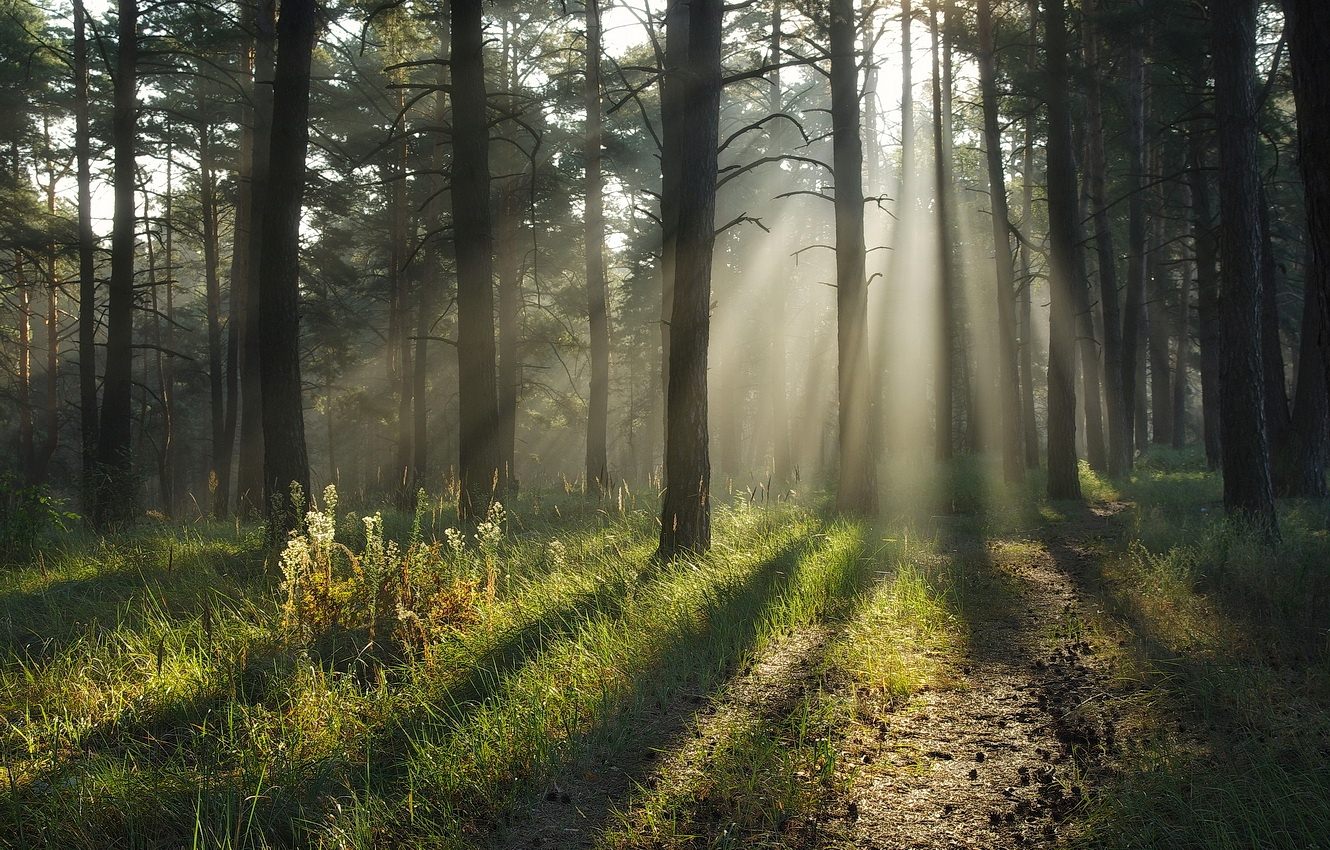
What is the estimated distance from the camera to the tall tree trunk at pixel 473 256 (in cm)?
948

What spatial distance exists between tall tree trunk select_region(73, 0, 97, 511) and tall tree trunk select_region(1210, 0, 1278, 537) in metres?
14.5

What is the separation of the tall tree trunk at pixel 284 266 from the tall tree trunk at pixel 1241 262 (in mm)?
9872

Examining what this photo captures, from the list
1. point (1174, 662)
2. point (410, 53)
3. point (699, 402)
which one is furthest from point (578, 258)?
point (1174, 662)

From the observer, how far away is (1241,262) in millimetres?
8844

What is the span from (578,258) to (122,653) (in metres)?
22.7

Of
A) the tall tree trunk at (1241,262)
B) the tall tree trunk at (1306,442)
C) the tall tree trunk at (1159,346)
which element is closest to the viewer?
the tall tree trunk at (1241,262)

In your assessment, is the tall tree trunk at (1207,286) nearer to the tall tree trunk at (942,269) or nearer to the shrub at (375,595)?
the tall tree trunk at (942,269)

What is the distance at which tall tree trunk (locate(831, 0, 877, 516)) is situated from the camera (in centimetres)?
1096

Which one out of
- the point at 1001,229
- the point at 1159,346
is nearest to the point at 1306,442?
the point at 1001,229

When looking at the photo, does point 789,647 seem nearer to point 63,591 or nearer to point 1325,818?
point 1325,818

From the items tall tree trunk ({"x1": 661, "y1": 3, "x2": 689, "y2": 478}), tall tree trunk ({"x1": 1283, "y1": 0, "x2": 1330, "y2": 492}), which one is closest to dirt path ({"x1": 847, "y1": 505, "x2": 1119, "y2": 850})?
tall tree trunk ({"x1": 1283, "y1": 0, "x2": 1330, "y2": 492})

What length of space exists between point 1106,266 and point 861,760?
17.7m

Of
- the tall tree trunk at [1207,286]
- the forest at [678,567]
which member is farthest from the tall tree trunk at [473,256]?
the tall tree trunk at [1207,286]

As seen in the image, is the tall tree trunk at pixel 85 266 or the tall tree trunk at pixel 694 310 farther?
the tall tree trunk at pixel 85 266
